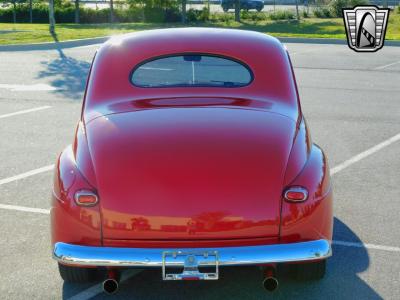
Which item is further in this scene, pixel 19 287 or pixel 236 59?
pixel 236 59

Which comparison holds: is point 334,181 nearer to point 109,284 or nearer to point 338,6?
point 109,284

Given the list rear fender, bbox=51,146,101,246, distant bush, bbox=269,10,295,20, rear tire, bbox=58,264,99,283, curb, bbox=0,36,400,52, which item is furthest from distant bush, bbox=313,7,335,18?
rear fender, bbox=51,146,101,246

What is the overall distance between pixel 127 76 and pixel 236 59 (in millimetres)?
856

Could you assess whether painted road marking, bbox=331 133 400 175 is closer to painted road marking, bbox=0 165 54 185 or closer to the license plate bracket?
painted road marking, bbox=0 165 54 185

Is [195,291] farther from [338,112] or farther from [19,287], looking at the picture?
[338,112]

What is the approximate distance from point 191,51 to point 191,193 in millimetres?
1719

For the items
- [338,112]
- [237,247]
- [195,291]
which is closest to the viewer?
[237,247]

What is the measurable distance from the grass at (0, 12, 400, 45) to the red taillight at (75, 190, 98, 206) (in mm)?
19534

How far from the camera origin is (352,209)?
6.51 metres

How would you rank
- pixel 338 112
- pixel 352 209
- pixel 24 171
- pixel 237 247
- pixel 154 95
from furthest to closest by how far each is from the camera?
1. pixel 338 112
2. pixel 24 171
3. pixel 352 209
4. pixel 154 95
5. pixel 237 247

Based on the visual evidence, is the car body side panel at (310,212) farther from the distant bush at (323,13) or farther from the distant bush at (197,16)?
the distant bush at (323,13)

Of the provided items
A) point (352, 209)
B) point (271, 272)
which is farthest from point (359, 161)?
point (271, 272)

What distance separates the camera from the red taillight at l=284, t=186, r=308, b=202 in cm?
429

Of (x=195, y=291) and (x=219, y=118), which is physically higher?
(x=219, y=118)
